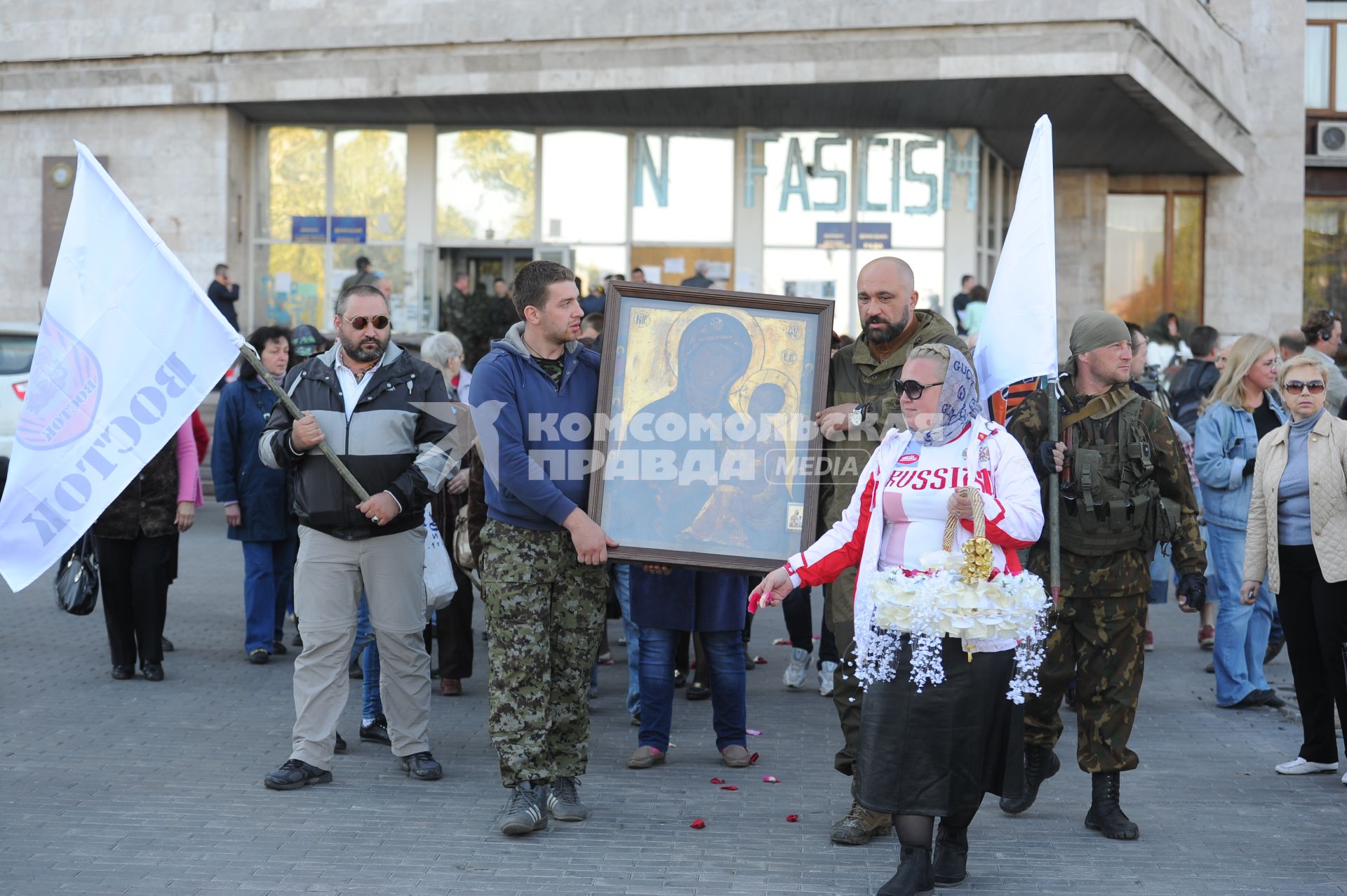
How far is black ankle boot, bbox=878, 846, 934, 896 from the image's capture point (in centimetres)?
480

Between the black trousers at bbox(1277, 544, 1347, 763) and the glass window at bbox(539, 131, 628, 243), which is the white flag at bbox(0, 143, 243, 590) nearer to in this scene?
the black trousers at bbox(1277, 544, 1347, 763)

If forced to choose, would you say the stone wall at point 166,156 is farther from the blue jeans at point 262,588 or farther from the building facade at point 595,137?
the blue jeans at point 262,588

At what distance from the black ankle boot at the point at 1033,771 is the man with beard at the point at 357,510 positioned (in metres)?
2.57

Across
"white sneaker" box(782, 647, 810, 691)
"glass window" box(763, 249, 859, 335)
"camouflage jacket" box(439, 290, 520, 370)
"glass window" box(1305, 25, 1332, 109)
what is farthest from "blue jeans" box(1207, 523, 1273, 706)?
"glass window" box(1305, 25, 1332, 109)

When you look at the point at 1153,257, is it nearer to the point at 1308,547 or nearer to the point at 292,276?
the point at 292,276

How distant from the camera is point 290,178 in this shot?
82.3ft

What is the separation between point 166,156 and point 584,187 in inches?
282

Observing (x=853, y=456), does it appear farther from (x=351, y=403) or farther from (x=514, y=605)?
(x=351, y=403)

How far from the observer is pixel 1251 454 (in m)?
8.22

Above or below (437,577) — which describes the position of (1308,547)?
above

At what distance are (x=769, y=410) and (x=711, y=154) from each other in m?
19.1

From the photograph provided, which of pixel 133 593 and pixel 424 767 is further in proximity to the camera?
pixel 133 593

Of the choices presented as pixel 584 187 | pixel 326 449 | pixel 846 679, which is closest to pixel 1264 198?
pixel 584 187

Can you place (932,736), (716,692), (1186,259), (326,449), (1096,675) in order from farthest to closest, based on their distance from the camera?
(1186,259) < (716,692) < (326,449) < (1096,675) < (932,736)
